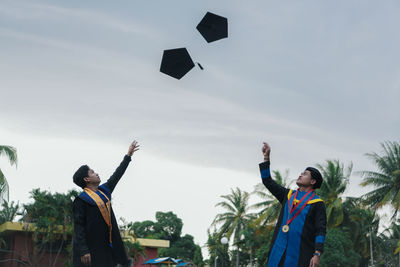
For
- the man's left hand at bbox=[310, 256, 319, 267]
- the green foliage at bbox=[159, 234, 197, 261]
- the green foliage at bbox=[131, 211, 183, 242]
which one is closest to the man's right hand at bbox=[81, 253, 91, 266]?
the man's left hand at bbox=[310, 256, 319, 267]

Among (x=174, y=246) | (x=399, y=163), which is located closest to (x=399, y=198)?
(x=399, y=163)

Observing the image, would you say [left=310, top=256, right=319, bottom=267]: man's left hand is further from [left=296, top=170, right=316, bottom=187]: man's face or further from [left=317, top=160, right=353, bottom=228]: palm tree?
[left=317, top=160, right=353, bottom=228]: palm tree

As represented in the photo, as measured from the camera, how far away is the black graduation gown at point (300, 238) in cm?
559

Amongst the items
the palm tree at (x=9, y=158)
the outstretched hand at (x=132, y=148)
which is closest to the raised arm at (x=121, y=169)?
the outstretched hand at (x=132, y=148)

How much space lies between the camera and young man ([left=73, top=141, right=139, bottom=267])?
5.82 meters

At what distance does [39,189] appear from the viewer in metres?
24.2

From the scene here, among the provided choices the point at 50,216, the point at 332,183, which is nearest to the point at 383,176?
the point at 332,183

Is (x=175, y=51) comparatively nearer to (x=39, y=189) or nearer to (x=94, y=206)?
(x=94, y=206)

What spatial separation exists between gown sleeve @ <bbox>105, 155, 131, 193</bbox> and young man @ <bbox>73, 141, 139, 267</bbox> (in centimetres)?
13

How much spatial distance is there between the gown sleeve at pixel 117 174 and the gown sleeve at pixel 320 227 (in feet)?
7.45

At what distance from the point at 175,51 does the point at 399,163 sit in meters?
27.1

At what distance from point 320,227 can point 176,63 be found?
361cm

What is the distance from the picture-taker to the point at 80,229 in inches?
231

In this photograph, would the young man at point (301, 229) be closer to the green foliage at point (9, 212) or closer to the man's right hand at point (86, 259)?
the man's right hand at point (86, 259)
